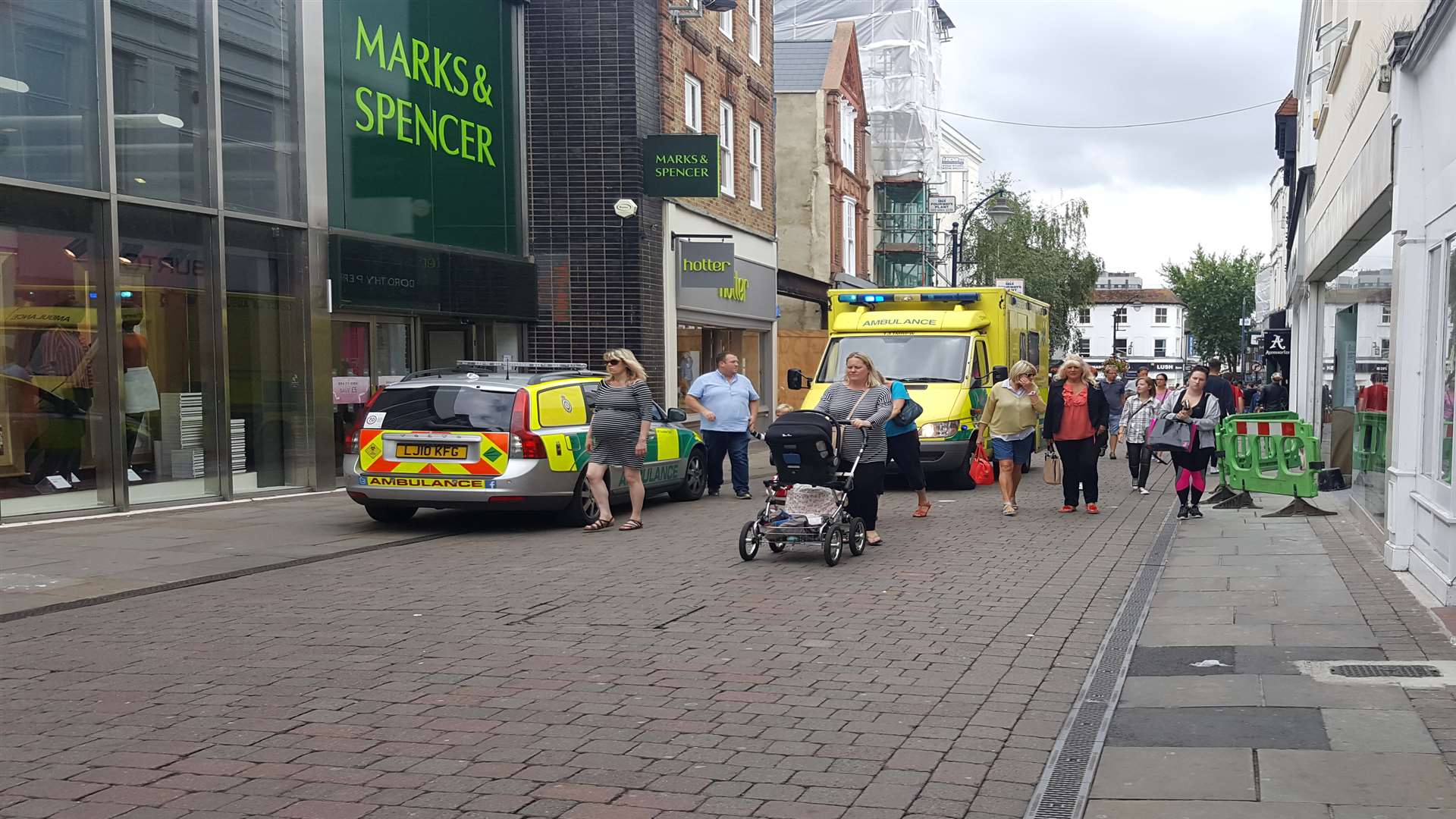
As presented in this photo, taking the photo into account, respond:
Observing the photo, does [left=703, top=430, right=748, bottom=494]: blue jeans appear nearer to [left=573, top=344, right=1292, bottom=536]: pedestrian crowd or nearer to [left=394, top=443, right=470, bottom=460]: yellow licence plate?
[left=573, top=344, right=1292, bottom=536]: pedestrian crowd

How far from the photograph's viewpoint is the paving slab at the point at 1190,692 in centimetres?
575

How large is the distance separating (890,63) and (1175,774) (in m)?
48.5

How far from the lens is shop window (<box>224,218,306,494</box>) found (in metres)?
15.1

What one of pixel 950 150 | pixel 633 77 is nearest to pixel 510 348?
pixel 633 77

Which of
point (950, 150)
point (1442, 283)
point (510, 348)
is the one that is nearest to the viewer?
point (1442, 283)

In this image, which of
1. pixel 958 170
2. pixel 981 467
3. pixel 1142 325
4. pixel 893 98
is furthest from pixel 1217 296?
pixel 981 467

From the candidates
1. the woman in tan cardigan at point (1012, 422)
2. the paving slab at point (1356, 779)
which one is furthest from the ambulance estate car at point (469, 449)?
the paving slab at point (1356, 779)

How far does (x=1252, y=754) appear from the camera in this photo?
4.89 m

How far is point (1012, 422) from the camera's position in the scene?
13984 millimetres

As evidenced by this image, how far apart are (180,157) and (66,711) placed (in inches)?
388

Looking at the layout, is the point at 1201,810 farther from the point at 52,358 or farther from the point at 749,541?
the point at 52,358

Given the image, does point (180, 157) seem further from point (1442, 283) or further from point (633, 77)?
point (1442, 283)

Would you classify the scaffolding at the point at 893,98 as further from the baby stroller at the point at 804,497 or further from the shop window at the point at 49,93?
the baby stroller at the point at 804,497

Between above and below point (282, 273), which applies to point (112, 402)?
below
